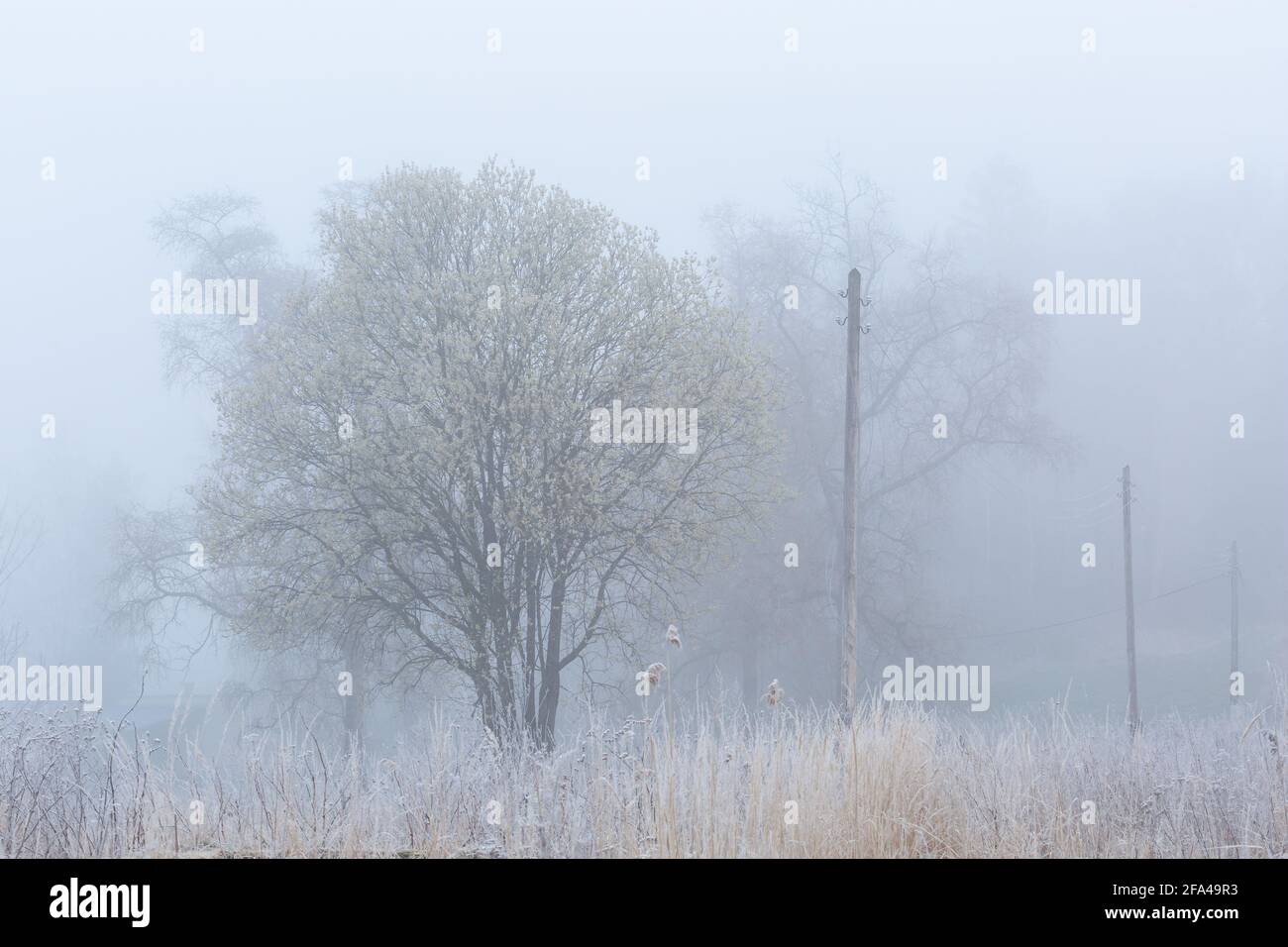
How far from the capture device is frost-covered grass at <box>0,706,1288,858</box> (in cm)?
820

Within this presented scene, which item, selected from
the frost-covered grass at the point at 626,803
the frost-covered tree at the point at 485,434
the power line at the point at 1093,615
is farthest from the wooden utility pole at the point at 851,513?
the power line at the point at 1093,615

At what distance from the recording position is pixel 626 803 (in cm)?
822

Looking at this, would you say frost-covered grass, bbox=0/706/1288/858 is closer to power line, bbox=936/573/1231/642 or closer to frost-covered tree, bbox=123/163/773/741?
frost-covered tree, bbox=123/163/773/741

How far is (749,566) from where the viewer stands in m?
34.5

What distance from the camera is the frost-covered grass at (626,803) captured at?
820cm

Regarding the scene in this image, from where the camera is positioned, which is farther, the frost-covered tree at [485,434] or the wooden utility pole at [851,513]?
the frost-covered tree at [485,434]

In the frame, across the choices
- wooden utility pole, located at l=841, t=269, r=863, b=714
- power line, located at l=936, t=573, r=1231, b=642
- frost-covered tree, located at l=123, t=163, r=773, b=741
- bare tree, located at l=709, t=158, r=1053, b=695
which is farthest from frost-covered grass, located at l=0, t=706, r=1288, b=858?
power line, located at l=936, t=573, r=1231, b=642

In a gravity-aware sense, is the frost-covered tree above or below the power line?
above

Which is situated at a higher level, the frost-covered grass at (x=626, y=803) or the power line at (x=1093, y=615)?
the power line at (x=1093, y=615)

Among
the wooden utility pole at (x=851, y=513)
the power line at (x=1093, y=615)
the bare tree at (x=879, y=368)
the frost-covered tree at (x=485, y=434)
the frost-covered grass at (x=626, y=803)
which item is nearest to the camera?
the frost-covered grass at (x=626, y=803)

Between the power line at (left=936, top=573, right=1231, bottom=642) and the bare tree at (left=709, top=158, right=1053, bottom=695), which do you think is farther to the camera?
the power line at (left=936, top=573, right=1231, bottom=642)

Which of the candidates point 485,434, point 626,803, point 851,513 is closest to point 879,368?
point 851,513

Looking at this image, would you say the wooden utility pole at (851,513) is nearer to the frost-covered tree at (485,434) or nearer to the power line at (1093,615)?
the frost-covered tree at (485,434)

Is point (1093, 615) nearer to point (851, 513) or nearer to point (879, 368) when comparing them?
point (879, 368)
